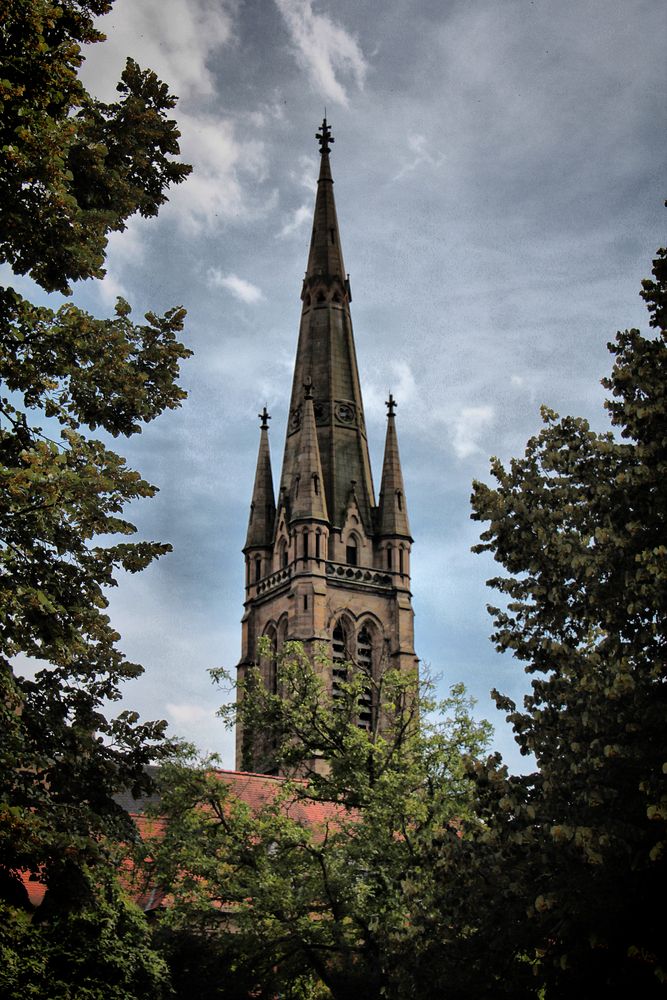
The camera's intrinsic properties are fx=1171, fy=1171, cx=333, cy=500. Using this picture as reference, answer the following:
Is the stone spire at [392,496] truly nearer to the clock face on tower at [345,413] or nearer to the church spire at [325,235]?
the clock face on tower at [345,413]

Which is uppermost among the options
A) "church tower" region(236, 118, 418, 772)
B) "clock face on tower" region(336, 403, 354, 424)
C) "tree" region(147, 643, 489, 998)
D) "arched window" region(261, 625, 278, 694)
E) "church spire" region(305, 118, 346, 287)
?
"church spire" region(305, 118, 346, 287)

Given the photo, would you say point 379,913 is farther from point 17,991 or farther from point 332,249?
point 332,249

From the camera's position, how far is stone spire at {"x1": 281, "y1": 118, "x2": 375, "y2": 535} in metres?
62.4

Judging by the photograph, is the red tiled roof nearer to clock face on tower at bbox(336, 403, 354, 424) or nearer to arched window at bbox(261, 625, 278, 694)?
arched window at bbox(261, 625, 278, 694)

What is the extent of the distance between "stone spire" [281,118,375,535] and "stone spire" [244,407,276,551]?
2.14 m

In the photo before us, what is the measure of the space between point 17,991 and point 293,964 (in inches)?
259

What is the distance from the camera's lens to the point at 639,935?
12070 millimetres

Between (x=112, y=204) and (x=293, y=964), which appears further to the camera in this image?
(x=293, y=964)

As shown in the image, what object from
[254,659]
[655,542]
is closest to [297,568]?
[254,659]

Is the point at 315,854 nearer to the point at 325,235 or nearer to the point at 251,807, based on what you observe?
the point at 251,807

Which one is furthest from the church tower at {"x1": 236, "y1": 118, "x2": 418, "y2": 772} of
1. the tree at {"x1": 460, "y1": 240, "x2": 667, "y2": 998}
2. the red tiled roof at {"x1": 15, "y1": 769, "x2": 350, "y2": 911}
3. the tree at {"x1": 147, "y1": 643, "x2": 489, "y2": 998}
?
the tree at {"x1": 460, "y1": 240, "x2": 667, "y2": 998}

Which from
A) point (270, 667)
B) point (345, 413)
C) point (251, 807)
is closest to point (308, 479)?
point (345, 413)

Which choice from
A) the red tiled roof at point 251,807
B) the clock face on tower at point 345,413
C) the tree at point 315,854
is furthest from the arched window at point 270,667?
the tree at point 315,854

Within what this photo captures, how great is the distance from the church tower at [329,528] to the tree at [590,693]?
38971mm
